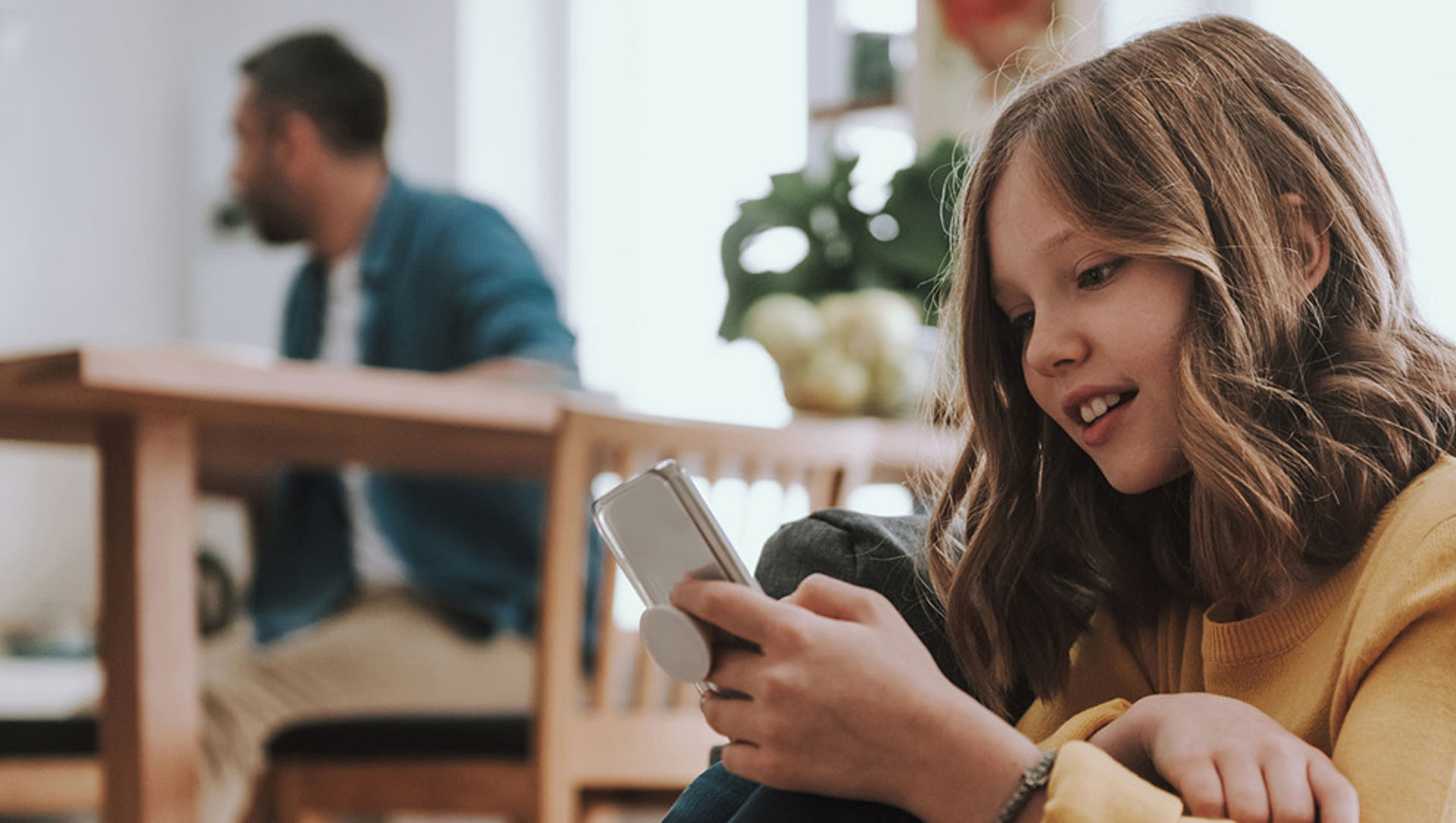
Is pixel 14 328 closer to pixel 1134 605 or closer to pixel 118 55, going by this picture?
pixel 118 55

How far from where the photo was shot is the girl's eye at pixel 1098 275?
0.69 m

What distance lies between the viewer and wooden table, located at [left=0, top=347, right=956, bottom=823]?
3.93ft

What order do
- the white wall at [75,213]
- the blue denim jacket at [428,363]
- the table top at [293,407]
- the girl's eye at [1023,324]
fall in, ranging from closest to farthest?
the girl's eye at [1023,324]
the table top at [293,407]
the blue denim jacket at [428,363]
the white wall at [75,213]

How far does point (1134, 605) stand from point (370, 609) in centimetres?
128

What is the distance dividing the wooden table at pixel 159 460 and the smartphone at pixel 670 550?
0.66m

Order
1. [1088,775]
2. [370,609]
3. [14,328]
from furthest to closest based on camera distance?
[14,328]
[370,609]
[1088,775]

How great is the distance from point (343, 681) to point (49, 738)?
0.32 m

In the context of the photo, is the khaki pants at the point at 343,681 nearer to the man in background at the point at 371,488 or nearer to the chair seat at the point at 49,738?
the man in background at the point at 371,488

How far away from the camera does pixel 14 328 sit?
3.48 metres

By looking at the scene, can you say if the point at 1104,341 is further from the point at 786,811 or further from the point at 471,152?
the point at 471,152

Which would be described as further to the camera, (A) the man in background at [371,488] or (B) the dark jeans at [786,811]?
(A) the man in background at [371,488]

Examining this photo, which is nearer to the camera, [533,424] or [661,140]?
[533,424]

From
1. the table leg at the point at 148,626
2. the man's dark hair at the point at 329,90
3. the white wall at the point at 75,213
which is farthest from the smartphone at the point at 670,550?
the white wall at the point at 75,213

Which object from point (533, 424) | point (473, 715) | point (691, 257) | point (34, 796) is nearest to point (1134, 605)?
point (533, 424)
